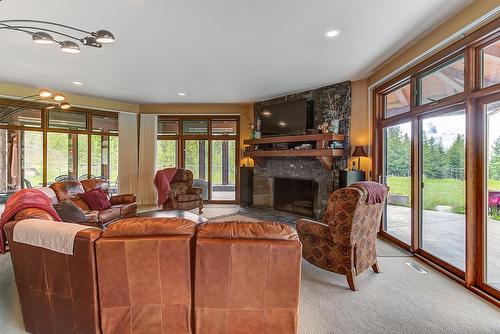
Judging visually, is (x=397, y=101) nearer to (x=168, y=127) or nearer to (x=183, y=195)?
(x=183, y=195)

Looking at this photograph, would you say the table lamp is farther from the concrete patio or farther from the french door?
the french door

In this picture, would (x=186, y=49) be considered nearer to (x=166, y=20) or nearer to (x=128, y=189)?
(x=166, y=20)

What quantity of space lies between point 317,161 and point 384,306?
3.42 meters

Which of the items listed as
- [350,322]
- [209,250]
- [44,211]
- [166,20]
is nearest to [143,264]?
[209,250]

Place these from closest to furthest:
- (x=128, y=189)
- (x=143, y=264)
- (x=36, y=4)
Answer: (x=143, y=264) < (x=36, y=4) < (x=128, y=189)

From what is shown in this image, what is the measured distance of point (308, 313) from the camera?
2195 mm

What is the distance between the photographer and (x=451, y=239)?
319 centimetres

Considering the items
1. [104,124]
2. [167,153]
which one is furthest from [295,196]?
[104,124]

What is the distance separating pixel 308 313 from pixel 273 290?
0.76 metres

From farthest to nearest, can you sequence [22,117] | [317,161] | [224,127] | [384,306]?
1. [224,127]
2. [22,117]
3. [317,161]
4. [384,306]

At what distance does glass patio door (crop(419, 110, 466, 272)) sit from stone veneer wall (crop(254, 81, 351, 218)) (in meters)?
1.64

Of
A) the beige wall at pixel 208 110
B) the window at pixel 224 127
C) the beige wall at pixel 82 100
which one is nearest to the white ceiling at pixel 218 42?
the beige wall at pixel 82 100

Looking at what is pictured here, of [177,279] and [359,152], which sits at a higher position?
[359,152]

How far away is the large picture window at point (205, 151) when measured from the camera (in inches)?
284
